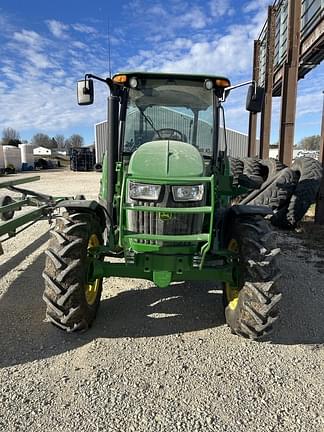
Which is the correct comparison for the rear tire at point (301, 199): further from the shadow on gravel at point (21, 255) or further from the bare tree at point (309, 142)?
the bare tree at point (309, 142)

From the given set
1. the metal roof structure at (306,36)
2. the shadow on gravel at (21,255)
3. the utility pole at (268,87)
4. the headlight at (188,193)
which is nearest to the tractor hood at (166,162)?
the headlight at (188,193)

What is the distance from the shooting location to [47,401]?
2.53m

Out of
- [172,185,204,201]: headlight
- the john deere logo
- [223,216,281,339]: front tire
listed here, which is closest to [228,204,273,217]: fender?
[223,216,281,339]: front tire

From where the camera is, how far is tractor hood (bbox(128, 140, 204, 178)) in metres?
3.14

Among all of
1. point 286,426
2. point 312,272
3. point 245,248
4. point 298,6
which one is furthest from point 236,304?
point 298,6

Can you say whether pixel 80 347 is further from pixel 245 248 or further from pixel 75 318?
pixel 245 248

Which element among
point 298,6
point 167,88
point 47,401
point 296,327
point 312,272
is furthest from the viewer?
point 298,6

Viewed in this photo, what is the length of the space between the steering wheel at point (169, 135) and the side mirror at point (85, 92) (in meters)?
0.81

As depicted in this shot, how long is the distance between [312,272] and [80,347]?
3.47 meters

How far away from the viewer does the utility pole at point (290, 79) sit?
356 inches

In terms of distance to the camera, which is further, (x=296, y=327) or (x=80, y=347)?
(x=296, y=327)

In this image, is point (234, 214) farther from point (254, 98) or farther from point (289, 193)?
point (289, 193)

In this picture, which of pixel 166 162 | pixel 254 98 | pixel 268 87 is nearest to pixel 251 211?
pixel 166 162

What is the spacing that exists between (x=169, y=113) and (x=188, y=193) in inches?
57.1
